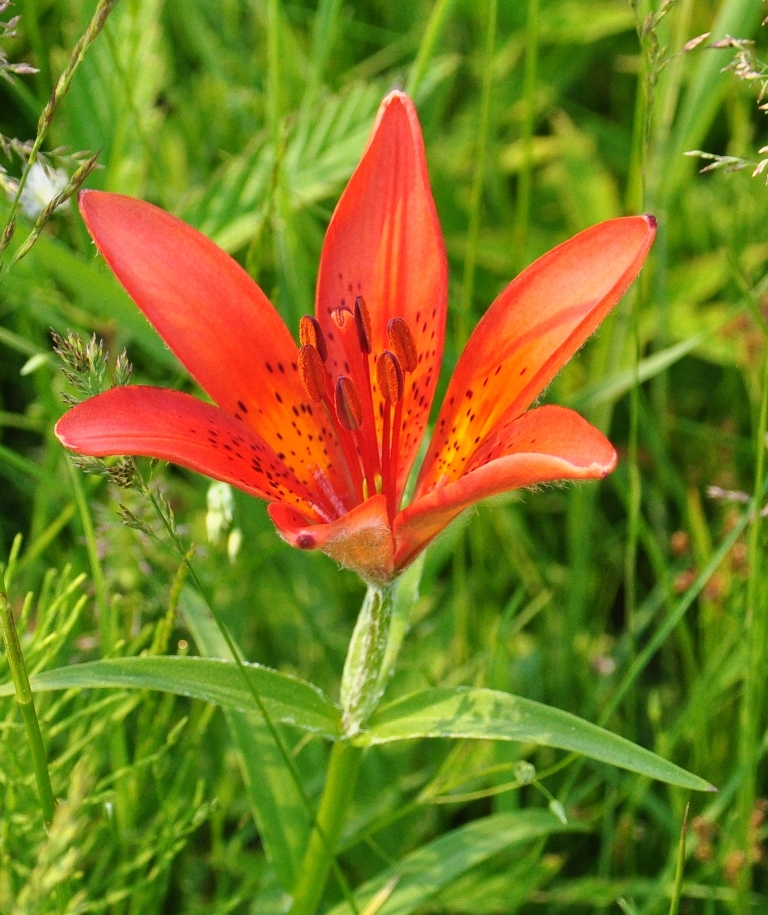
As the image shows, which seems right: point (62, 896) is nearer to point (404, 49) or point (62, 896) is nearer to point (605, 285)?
point (605, 285)

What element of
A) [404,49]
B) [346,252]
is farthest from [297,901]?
[404,49]

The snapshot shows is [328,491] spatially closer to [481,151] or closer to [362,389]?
[362,389]

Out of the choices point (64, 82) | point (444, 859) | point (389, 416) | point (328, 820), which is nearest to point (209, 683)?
point (328, 820)

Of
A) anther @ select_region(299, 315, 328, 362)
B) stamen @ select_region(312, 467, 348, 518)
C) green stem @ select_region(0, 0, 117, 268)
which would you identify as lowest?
stamen @ select_region(312, 467, 348, 518)

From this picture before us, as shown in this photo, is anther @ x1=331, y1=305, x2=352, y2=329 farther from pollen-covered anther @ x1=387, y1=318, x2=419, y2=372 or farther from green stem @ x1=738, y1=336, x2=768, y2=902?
green stem @ x1=738, y1=336, x2=768, y2=902

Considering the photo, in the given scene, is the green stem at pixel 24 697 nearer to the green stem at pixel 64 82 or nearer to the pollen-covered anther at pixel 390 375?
the green stem at pixel 64 82

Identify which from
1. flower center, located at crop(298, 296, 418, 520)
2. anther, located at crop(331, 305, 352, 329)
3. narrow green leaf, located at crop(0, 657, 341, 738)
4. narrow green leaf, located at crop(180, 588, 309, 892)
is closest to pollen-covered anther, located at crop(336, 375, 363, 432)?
flower center, located at crop(298, 296, 418, 520)

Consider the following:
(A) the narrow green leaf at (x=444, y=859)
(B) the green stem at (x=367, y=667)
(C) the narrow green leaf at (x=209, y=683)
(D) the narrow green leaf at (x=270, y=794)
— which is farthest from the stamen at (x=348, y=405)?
(A) the narrow green leaf at (x=444, y=859)
